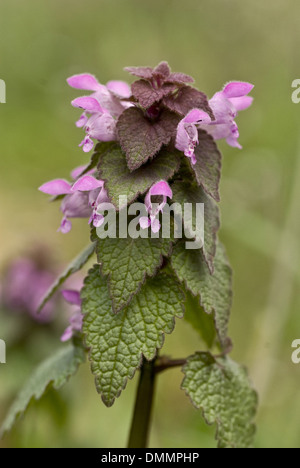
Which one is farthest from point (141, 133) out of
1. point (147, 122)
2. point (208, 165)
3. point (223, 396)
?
point (223, 396)

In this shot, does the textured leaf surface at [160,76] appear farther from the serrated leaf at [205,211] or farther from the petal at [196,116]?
the serrated leaf at [205,211]

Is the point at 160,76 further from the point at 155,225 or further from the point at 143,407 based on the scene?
the point at 143,407

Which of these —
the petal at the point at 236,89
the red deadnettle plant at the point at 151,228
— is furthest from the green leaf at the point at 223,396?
the petal at the point at 236,89

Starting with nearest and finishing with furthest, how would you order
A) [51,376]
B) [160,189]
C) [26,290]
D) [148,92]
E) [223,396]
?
1. [160,189]
2. [148,92]
3. [223,396]
4. [51,376]
5. [26,290]

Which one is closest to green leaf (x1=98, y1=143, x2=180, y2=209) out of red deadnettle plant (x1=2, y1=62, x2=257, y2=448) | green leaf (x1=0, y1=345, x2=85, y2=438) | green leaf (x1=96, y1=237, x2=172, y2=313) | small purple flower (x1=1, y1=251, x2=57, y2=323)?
red deadnettle plant (x1=2, y1=62, x2=257, y2=448)

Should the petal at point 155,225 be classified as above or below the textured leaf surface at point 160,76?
below
